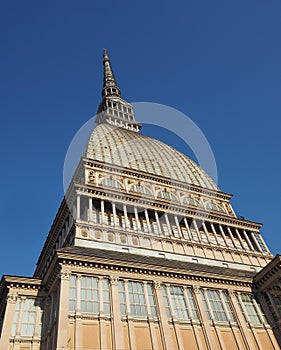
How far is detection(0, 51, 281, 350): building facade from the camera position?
24.3m

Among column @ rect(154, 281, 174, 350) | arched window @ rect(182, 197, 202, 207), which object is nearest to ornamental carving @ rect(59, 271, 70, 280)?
column @ rect(154, 281, 174, 350)

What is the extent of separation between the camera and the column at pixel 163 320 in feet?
80.0

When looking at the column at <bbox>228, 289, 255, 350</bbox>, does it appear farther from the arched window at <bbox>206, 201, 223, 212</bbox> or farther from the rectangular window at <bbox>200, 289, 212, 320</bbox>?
the arched window at <bbox>206, 201, 223, 212</bbox>

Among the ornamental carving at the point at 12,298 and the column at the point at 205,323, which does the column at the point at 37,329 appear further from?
the column at the point at 205,323

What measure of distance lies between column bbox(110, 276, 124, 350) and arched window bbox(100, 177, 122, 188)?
18.0m

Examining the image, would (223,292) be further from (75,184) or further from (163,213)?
(75,184)

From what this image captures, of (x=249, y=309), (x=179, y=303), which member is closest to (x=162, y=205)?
(x=179, y=303)

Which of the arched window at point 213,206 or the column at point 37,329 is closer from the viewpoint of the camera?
the column at point 37,329

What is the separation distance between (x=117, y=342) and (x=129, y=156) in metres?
36.2

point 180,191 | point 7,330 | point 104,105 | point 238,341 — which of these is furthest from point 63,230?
point 104,105

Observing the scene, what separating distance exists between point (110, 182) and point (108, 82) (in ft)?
203

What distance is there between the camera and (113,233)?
115 ft

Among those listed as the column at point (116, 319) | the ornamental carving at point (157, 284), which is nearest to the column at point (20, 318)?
the column at point (116, 319)

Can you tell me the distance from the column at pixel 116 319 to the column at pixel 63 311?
12.4 feet
